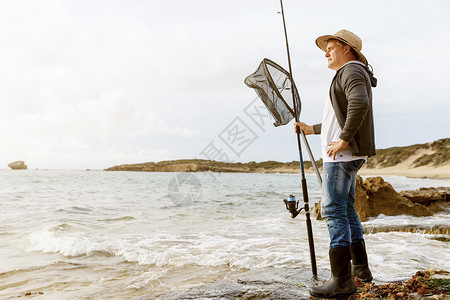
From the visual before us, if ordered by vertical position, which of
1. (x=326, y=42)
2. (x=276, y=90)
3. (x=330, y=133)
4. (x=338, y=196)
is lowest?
(x=338, y=196)

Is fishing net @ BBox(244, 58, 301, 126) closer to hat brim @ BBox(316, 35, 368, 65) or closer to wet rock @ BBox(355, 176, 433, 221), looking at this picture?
hat brim @ BBox(316, 35, 368, 65)

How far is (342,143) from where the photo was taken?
277 cm

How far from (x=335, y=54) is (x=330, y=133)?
69 cm

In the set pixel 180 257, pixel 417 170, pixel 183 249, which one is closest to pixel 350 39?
pixel 180 257

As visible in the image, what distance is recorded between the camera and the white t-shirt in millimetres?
2846

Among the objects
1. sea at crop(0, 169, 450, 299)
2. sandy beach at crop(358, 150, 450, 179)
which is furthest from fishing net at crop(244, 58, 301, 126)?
sandy beach at crop(358, 150, 450, 179)

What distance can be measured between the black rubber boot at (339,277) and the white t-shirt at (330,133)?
2.49ft

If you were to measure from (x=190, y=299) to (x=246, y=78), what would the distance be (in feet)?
7.64

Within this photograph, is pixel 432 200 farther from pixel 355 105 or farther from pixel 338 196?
pixel 355 105

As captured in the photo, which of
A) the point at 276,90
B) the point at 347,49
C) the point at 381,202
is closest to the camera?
the point at 347,49

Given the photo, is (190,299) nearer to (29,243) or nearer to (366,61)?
(366,61)

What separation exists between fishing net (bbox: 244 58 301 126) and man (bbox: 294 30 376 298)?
2.47 feet

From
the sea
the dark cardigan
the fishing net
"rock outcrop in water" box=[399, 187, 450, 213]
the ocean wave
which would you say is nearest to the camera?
the dark cardigan

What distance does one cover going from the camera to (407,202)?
9.17 meters
